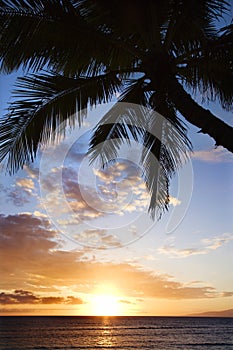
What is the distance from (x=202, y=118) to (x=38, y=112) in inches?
36.1

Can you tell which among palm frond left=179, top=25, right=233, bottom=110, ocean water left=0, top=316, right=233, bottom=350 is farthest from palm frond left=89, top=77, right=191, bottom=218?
ocean water left=0, top=316, right=233, bottom=350

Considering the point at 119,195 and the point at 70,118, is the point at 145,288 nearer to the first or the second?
the point at 119,195

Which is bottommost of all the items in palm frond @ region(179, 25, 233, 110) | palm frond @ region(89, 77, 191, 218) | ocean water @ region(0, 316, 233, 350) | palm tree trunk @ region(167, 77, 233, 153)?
ocean water @ region(0, 316, 233, 350)

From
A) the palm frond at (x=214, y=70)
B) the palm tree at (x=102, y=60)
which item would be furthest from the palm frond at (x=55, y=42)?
the palm frond at (x=214, y=70)

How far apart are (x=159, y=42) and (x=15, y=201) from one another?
1.40 m

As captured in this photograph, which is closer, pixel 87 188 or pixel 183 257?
pixel 87 188

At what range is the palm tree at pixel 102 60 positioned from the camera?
2021 mm

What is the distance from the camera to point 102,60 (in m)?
2.39

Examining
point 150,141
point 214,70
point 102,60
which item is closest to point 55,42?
point 102,60

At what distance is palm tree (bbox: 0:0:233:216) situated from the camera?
2.02 metres

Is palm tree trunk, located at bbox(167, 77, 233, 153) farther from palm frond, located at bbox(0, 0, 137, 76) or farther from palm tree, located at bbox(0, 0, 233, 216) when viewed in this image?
palm frond, located at bbox(0, 0, 137, 76)

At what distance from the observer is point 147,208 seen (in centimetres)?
298

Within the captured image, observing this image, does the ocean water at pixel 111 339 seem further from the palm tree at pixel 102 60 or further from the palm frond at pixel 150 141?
the palm tree at pixel 102 60

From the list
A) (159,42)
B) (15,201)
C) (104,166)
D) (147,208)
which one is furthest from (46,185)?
(159,42)
